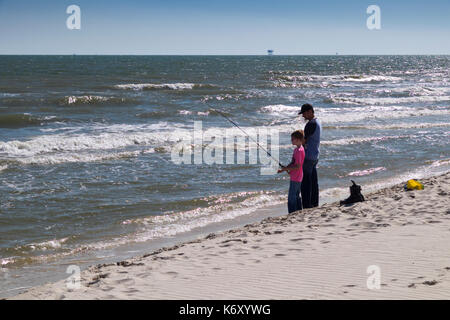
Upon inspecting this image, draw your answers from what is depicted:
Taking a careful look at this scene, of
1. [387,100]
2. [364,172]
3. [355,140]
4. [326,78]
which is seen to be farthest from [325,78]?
[364,172]

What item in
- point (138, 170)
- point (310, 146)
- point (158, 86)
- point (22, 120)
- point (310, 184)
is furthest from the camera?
point (158, 86)

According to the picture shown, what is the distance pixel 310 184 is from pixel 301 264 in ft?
9.32

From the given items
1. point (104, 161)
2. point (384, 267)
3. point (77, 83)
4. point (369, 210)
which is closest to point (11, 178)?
point (104, 161)

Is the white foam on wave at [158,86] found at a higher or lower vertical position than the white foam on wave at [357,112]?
higher

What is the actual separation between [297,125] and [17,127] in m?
11.4

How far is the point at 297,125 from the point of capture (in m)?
20.8

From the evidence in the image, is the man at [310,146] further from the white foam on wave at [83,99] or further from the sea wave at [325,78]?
the sea wave at [325,78]

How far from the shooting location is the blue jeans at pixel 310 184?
298 inches

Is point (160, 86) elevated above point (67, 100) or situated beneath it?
elevated above

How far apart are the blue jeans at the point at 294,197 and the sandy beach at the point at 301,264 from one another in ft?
2.08

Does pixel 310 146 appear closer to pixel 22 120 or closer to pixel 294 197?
pixel 294 197

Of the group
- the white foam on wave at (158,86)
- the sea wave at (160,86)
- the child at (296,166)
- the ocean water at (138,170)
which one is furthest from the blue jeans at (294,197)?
the white foam on wave at (158,86)

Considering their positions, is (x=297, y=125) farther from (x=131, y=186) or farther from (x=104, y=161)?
(x=131, y=186)

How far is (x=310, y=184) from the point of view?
778 centimetres
